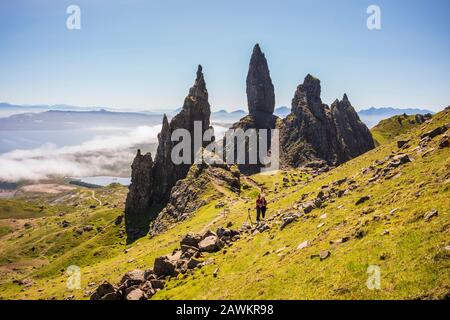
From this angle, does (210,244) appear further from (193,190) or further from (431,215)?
(193,190)

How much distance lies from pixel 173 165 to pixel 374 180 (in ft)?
500

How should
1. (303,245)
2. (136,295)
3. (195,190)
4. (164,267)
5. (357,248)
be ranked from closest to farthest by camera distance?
1. (357,248)
2. (303,245)
3. (136,295)
4. (164,267)
5. (195,190)

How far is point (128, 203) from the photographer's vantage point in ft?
625

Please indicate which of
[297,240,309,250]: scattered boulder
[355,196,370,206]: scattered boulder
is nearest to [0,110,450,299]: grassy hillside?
[297,240,309,250]: scattered boulder

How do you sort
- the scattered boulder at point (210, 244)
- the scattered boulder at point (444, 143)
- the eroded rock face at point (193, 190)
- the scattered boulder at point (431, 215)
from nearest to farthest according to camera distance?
the scattered boulder at point (431, 215)
the scattered boulder at point (444, 143)
the scattered boulder at point (210, 244)
the eroded rock face at point (193, 190)

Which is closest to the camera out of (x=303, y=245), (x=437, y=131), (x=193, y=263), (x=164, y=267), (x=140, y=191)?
(x=303, y=245)

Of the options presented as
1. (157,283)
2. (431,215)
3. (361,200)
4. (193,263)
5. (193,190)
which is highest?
(431,215)

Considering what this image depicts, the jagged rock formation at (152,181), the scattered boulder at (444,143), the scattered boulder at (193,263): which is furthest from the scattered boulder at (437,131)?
the jagged rock formation at (152,181)

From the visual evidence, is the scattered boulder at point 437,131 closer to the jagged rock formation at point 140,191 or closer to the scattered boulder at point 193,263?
the scattered boulder at point 193,263

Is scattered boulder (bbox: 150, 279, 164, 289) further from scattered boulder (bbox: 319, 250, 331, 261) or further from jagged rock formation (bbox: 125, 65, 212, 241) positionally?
jagged rock formation (bbox: 125, 65, 212, 241)

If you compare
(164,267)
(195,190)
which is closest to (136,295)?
(164,267)

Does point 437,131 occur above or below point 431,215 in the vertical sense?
above

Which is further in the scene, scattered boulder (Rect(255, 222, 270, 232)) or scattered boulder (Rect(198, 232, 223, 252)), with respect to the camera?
scattered boulder (Rect(198, 232, 223, 252))

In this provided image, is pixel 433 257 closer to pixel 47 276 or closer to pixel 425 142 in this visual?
pixel 425 142
